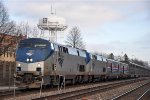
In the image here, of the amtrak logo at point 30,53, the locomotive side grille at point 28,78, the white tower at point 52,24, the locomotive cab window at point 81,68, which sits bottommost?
the locomotive side grille at point 28,78

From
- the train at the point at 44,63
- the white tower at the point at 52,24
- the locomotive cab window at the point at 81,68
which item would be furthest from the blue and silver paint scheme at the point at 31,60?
the white tower at the point at 52,24

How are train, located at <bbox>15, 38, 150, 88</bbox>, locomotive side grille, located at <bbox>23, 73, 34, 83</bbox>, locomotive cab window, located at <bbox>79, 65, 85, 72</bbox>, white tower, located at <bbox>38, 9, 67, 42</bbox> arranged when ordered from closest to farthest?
locomotive side grille, located at <bbox>23, 73, 34, 83</bbox>, train, located at <bbox>15, 38, 150, 88</bbox>, locomotive cab window, located at <bbox>79, 65, 85, 72</bbox>, white tower, located at <bbox>38, 9, 67, 42</bbox>

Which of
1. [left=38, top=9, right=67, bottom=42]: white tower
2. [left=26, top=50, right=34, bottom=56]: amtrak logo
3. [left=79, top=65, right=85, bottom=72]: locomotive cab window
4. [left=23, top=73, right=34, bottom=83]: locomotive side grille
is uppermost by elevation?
[left=38, top=9, right=67, bottom=42]: white tower

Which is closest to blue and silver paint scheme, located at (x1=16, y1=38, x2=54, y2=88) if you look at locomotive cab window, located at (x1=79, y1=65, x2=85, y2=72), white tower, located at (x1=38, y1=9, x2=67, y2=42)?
locomotive cab window, located at (x1=79, y1=65, x2=85, y2=72)

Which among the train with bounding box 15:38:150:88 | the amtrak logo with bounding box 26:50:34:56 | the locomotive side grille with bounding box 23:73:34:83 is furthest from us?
the amtrak logo with bounding box 26:50:34:56

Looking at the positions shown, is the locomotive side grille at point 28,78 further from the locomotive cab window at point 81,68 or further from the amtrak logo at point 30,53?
the locomotive cab window at point 81,68

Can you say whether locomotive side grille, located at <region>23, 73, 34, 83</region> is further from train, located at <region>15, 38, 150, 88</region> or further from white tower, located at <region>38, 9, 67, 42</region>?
white tower, located at <region>38, 9, 67, 42</region>

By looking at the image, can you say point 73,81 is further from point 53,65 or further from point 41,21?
point 41,21

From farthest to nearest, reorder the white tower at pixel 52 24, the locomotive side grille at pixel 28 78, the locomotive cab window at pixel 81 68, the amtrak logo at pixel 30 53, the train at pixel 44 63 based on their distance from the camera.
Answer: the white tower at pixel 52 24, the locomotive cab window at pixel 81 68, the amtrak logo at pixel 30 53, the train at pixel 44 63, the locomotive side grille at pixel 28 78

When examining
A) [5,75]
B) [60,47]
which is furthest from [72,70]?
[5,75]

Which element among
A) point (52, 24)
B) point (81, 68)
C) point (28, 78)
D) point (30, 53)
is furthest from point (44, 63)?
point (52, 24)

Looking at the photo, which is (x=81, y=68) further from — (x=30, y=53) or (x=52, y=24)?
(x=52, y=24)

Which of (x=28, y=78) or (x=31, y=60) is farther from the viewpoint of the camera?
(x=31, y=60)

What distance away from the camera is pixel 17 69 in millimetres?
30703
